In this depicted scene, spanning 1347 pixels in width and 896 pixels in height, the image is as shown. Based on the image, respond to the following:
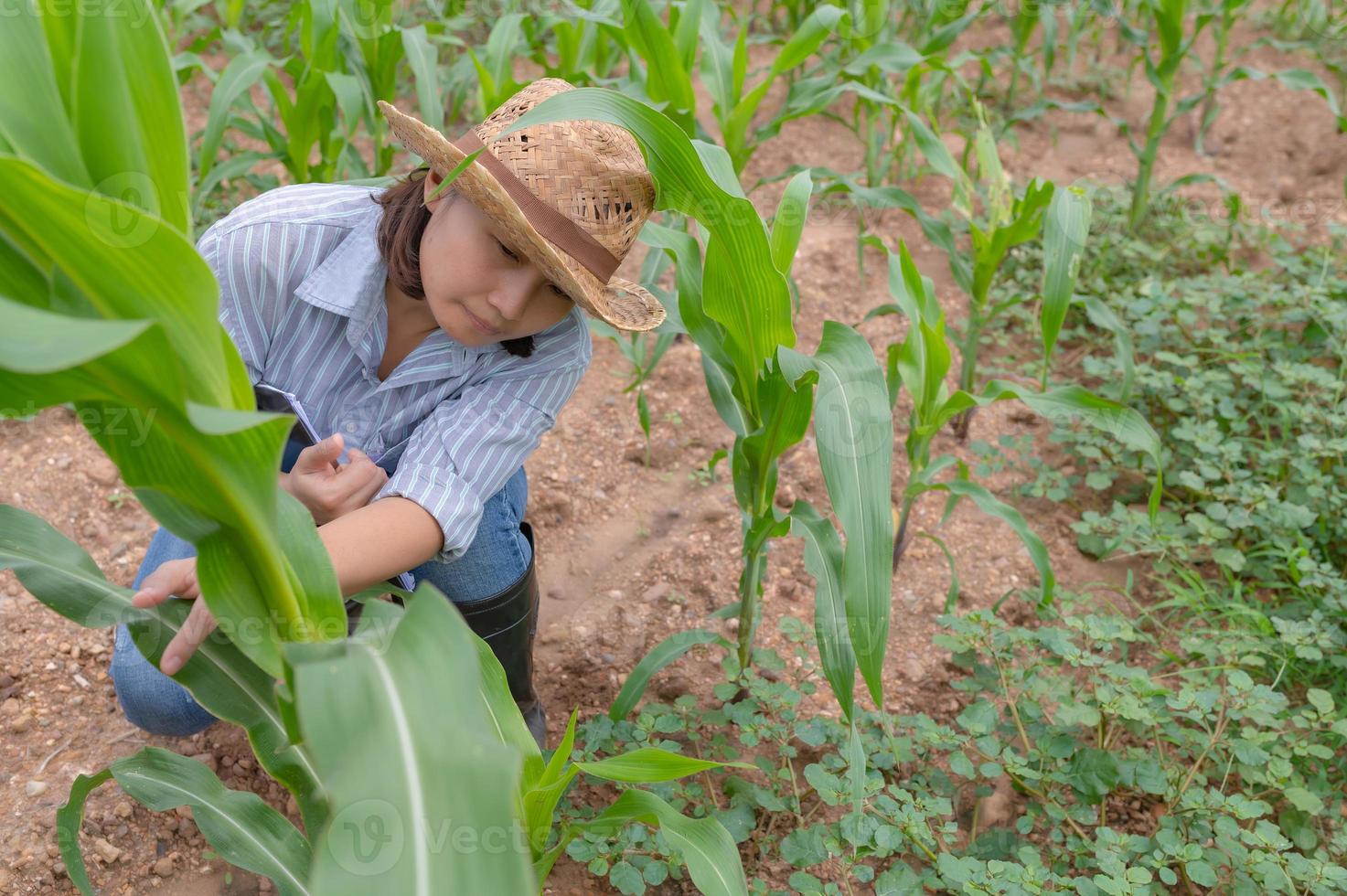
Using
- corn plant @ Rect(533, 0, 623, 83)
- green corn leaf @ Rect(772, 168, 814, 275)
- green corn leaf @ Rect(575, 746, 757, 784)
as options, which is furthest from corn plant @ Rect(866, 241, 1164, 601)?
corn plant @ Rect(533, 0, 623, 83)

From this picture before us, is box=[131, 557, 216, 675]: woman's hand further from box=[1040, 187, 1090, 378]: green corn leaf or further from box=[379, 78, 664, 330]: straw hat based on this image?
box=[1040, 187, 1090, 378]: green corn leaf

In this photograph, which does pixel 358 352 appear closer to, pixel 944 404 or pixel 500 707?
pixel 500 707

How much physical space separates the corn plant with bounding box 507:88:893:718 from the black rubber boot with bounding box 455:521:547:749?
163 millimetres

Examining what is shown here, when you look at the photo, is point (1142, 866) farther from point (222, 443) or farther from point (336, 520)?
point (222, 443)

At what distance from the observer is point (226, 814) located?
1.23 m

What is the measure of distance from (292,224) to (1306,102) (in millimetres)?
4166

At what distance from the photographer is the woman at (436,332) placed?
4.15 feet

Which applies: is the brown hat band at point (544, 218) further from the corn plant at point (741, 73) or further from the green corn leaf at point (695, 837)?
the corn plant at point (741, 73)

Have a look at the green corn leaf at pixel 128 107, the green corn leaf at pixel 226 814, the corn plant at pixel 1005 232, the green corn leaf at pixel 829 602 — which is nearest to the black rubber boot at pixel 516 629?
the green corn leaf at pixel 226 814

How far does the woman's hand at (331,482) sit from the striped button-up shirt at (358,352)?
74mm

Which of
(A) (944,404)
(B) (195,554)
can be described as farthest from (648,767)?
(A) (944,404)

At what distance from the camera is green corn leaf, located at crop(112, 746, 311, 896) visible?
1213 mm

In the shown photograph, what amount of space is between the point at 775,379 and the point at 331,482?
0.61 meters

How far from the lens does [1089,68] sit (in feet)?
14.2
